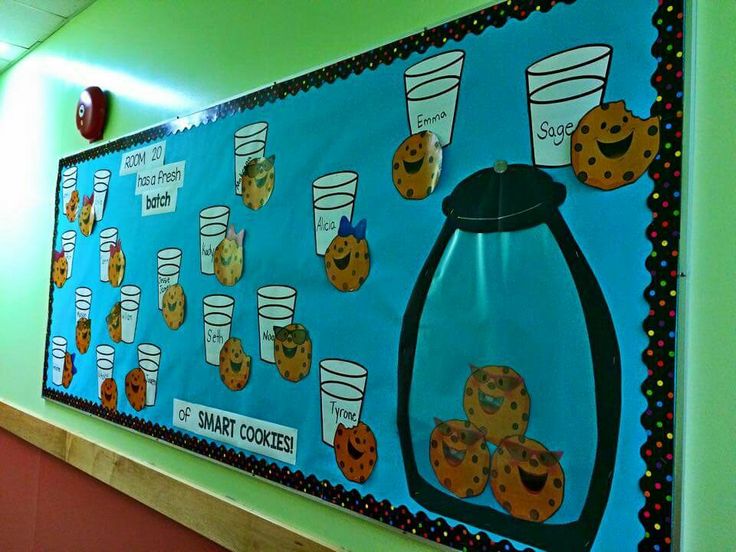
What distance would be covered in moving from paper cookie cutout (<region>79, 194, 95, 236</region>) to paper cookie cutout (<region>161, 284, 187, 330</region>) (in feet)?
1.92

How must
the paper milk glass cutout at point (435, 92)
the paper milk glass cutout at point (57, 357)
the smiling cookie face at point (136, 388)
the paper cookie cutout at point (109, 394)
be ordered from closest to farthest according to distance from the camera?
the paper milk glass cutout at point (435, 92) < the smiling cookie face at point (136, 388) < the paper cookie cutout at point (109, 394) < the paper milk glass cutout at point (57, 357)

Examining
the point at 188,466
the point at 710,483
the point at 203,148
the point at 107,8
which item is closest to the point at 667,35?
the point at 710,483

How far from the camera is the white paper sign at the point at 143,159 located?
1.75m

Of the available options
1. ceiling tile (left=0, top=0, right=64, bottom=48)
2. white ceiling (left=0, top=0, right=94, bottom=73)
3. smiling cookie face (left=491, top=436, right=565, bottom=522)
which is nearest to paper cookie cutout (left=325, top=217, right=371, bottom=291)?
smiling cookie face (left=491, top=436, right=565, bottom=522)

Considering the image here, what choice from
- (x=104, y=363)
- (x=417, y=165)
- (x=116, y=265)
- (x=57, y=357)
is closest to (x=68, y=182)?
(x=116, y=265)

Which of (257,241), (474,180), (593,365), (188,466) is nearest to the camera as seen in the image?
(593,365)

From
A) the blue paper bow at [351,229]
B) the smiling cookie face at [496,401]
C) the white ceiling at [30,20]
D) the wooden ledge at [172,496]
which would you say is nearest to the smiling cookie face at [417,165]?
the blue paper bow at [351,229]

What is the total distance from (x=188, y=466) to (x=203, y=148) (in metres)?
0.89

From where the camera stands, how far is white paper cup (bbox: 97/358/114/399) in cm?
188

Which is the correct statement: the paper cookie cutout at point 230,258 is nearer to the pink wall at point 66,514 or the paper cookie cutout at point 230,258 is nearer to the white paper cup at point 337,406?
the white paper cup at point 337,406

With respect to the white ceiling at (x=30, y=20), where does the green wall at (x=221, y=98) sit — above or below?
below

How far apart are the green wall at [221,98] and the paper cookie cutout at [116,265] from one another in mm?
421

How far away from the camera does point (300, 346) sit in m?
1.28

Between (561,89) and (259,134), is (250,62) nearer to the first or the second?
(259,134)
